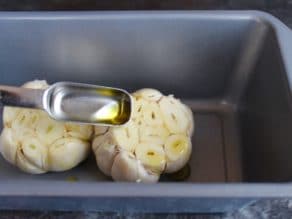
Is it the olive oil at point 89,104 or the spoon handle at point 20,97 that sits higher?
the spoon handle at point 20,97

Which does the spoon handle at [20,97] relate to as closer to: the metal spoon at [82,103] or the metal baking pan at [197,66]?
the metal spoon at [82,103]

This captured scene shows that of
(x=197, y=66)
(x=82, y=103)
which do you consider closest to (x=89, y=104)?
(x=82, y=103)

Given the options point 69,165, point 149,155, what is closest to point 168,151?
point 149,155

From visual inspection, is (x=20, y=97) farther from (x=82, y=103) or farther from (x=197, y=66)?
(x=197, y=66)

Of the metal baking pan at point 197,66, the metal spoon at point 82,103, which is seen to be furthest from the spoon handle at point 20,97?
the metal baking pan at point 197,66

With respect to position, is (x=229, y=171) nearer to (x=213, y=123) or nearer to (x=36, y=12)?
(x=213, y=123)

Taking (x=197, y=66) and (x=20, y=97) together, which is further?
(x=197, y=66)
